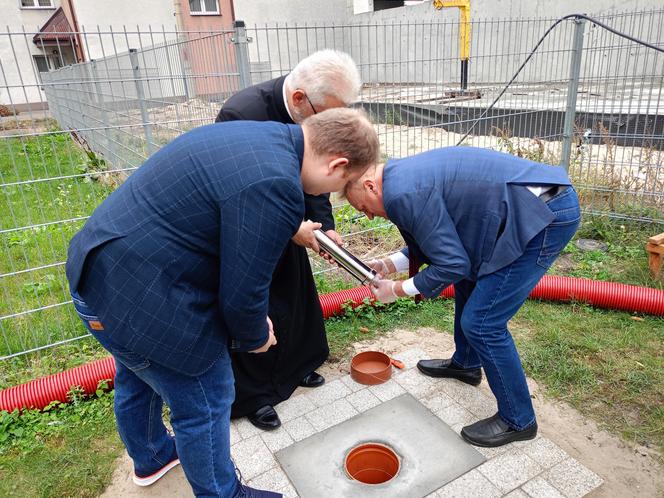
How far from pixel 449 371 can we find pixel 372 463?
793 mm

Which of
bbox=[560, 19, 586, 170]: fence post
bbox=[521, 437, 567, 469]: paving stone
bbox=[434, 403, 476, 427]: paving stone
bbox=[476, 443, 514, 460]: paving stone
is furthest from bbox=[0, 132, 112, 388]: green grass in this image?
bbox=[560, 19, 586, 170]: fence post

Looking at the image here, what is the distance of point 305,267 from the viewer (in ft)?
9.48

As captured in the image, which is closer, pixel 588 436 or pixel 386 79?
pixel 588 436

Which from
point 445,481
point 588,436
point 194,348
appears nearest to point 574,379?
point 588,436

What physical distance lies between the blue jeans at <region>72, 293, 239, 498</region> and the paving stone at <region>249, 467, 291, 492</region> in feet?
1.26

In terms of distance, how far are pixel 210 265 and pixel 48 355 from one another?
2568 millimetres

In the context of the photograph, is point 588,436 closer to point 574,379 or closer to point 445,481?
point 574,379

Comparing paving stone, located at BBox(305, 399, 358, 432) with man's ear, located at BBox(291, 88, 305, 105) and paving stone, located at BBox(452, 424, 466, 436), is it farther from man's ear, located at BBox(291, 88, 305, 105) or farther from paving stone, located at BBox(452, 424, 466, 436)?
man's ear, located at BBox(291, 88, 305, 105)

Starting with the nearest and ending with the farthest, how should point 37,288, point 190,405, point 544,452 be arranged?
point 190,405 → point 544,452 → point 37,288

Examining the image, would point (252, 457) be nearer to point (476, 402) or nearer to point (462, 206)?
point (476, 402)

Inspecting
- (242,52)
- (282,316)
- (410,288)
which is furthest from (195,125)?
(410,288)

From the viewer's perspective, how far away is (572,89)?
5.21m

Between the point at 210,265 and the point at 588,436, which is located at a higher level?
the point at 210,265

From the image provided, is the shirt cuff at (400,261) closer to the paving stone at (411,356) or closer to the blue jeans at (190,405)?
the paving stone at (411,356)
